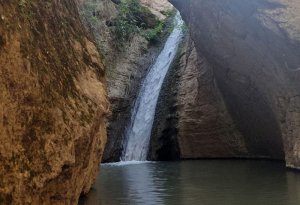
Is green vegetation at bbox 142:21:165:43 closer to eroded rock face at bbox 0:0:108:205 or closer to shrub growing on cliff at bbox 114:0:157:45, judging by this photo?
shrub growing on cliff at bbox 114:0:157:45

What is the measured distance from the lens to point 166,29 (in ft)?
83.5

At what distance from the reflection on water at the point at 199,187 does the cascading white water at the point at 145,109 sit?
5.10 meters

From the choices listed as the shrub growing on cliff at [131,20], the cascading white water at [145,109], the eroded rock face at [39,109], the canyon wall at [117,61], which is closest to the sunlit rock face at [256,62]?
the cascading white water at [145,109]

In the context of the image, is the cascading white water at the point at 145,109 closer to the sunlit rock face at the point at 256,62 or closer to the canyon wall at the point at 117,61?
the canyon wall at the point at 117,61

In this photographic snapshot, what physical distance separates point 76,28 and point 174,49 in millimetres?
15259

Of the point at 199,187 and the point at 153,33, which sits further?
the point at 153,33

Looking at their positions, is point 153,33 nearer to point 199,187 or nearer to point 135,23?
point 135,23

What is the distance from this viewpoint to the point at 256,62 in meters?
16.5

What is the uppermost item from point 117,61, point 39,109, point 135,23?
point 135,23

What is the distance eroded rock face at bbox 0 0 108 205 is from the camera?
5340mm

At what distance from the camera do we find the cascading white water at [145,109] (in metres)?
21.3

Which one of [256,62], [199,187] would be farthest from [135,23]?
[199,187]

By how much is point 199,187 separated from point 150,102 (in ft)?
36.3

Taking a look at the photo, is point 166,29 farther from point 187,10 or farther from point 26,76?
point 26,76
